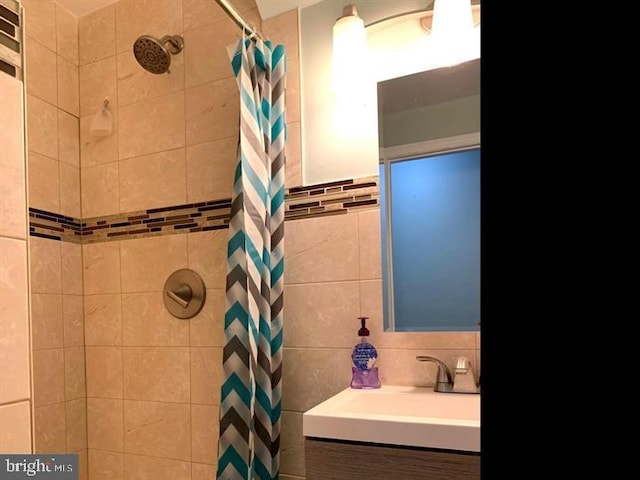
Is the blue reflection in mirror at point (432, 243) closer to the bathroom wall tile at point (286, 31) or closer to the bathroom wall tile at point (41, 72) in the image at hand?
the bathroom wall tile at point (286, 31)

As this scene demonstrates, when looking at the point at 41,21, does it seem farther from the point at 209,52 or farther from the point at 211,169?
the point at 211,169

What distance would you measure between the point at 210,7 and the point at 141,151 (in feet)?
2.10

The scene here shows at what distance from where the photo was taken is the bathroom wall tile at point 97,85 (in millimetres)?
1997

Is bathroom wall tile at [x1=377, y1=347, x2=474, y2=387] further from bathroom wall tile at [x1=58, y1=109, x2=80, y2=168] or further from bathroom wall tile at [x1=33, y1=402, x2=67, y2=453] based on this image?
bathroom wall tile at [x1=58, y1=109, x2=80, y2=168]

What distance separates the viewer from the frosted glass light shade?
196cm

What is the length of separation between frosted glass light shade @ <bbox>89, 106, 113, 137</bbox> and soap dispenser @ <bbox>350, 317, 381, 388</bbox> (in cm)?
141

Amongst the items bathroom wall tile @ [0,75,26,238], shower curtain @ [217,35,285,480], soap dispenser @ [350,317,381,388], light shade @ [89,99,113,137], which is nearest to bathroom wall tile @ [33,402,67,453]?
shower curtain @ [217,35,285,480]

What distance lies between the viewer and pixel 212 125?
178 cm
